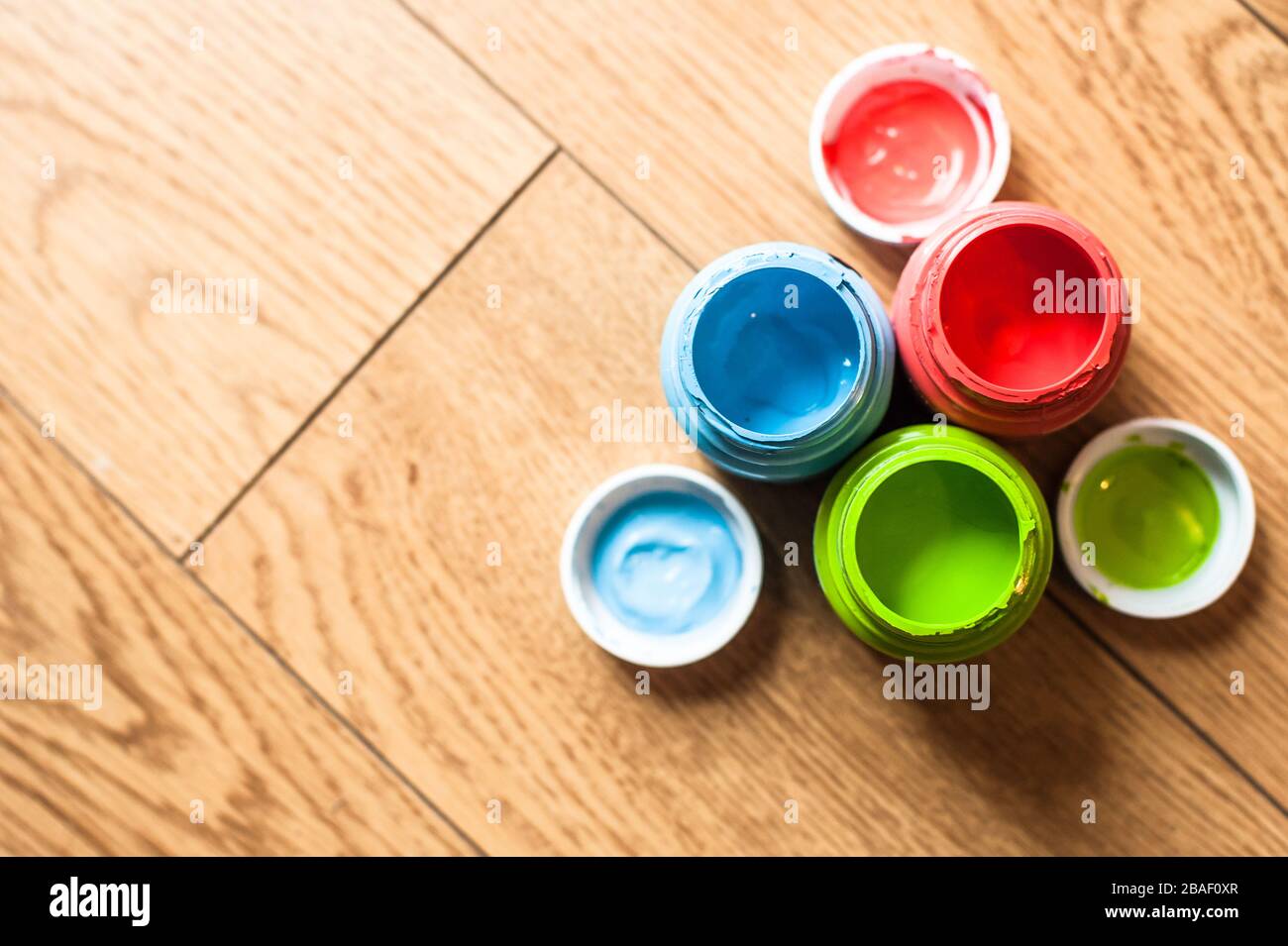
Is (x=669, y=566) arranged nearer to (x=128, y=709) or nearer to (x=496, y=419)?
(x=496, y=419)

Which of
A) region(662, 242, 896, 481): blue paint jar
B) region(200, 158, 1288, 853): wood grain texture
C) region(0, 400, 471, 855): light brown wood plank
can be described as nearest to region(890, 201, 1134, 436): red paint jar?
region(662, 242, 896, 481): blue paint jar

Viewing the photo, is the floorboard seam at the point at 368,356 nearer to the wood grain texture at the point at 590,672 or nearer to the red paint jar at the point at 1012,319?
the wood grain texture at the point at 590,672

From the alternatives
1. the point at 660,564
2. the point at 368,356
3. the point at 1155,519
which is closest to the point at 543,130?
the point at 368,356

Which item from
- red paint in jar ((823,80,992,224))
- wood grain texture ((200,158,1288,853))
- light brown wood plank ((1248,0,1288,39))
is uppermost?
light brown wood plank ((1248,0,1288,39))

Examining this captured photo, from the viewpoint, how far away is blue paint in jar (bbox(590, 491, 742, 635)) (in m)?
0.74

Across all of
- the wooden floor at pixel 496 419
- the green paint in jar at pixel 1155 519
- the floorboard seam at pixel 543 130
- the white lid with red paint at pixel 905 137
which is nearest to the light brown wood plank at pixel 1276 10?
the wooden floor at pixel 496 419

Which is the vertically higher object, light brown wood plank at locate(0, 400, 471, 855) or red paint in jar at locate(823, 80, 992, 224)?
red paint in jar at locate(823, 80, 992, 224)

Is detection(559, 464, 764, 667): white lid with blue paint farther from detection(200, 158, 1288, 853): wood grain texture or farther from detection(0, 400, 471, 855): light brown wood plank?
detection(0, 400, 471, 855): light brown wood plank

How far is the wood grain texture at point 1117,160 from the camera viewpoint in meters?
0.74

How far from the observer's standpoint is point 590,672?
0.75 meters

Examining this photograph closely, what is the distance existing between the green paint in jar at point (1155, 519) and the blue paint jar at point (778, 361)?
0.62 feet

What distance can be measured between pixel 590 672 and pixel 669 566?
0.32ft

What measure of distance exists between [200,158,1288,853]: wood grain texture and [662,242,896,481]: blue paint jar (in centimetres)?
9

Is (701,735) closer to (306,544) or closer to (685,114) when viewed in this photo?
(306,544)
